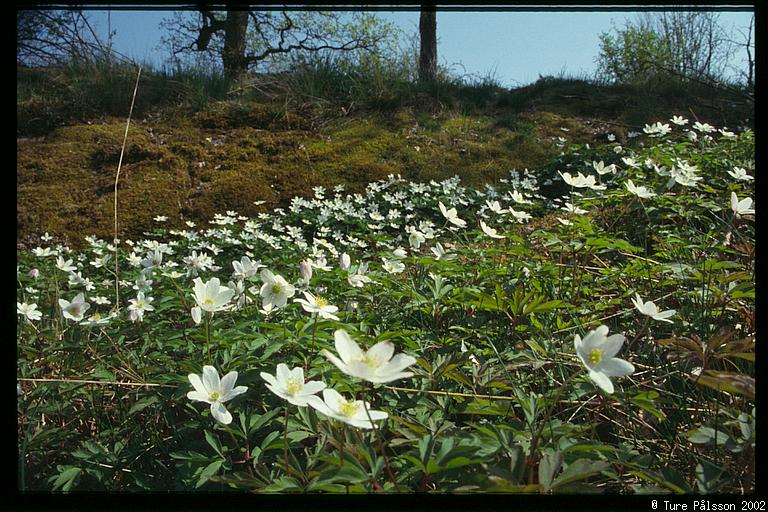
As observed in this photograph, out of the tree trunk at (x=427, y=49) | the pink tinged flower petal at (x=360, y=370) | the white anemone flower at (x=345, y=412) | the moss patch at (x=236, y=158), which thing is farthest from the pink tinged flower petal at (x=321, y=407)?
the tree trunk at (x=427, y=49)

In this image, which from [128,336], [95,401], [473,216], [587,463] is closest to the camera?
[587,463]

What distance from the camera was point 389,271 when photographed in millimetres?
2203

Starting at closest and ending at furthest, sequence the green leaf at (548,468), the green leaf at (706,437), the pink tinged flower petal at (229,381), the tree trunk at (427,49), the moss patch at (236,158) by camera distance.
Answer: the green leaf at (548,468) → the green leaf at (706,437) → the pink tinged flower petal at (229,381) → the moss patch at (236,158) → the tree trunk at (427,49)

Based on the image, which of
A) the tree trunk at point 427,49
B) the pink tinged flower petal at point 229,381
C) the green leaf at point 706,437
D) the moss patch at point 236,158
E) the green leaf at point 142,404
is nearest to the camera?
the green leaf at point 706,437

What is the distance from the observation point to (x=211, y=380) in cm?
102

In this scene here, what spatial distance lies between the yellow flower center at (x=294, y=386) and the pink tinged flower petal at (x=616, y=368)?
64cm

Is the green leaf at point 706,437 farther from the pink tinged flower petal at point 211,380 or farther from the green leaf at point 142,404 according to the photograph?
the green leaf at point 142,404

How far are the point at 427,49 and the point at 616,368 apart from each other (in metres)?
7.61

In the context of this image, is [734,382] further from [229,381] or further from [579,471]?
[229,381]

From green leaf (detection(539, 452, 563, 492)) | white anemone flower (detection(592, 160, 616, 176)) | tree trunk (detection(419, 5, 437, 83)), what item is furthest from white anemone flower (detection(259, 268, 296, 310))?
tree trunk (detection(419, 5, 437, 83))

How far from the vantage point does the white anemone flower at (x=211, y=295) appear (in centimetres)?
126
